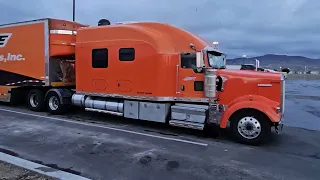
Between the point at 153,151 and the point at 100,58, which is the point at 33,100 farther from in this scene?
the point at 153,151

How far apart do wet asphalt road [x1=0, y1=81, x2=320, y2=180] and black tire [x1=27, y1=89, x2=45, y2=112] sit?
212 centimetres

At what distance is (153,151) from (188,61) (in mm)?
3081

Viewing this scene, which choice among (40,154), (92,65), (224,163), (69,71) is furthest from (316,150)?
(69,71)

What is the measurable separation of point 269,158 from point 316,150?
158cm

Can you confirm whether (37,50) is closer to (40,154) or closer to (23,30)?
(23,30)

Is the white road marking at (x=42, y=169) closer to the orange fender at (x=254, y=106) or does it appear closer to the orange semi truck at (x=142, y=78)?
the orange semi truck at (x=142, y=78)

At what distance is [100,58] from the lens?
10148mm

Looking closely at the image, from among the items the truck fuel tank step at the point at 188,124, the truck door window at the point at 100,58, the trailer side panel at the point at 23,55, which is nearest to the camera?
the truck fuel tank step at the point at 188,124

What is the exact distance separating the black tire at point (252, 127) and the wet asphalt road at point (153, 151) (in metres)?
0.24

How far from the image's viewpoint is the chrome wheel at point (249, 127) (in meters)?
7.52

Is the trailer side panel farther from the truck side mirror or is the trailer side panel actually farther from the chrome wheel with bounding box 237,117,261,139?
the chrome wheel with bounding box 237,117,261,139

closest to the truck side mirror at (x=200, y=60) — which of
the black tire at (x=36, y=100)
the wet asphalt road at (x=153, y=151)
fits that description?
the wet asphalt road at (x=153, y=151)

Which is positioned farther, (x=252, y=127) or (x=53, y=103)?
(x=53, y=103)

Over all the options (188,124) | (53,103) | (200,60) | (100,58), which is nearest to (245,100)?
(200,60)
